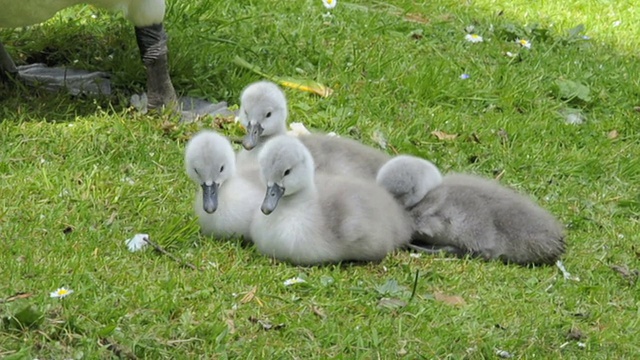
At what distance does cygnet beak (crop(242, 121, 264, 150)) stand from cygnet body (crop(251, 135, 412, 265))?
520mm

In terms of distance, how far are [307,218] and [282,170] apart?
0.77ft

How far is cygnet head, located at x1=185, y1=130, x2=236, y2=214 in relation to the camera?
508 centimetres

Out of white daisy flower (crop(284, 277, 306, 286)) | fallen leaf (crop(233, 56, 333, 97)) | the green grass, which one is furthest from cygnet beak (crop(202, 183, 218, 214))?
fallen leaf (crop(233, 56, 333, 97))

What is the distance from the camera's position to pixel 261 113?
5.66 meters

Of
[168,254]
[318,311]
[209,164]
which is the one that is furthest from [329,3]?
[318,311]

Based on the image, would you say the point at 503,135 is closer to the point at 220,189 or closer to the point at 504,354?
the point at 220,189

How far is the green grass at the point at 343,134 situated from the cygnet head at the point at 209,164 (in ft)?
0.61

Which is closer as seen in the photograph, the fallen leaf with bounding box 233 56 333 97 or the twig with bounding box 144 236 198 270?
the twig with bounding box 144 236 198 270

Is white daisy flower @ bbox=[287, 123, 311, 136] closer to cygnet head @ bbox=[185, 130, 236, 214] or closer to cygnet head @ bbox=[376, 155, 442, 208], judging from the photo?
cygnet head @ bbox=[376, 155, 442, 208]

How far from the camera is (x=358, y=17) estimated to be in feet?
28.1

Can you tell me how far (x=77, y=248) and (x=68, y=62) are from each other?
2716mm

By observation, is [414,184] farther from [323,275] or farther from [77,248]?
[77,248]

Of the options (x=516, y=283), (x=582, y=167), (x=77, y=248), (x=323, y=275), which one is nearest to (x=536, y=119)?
(x=582, y=167)

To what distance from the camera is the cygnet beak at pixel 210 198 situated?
5.03 m
